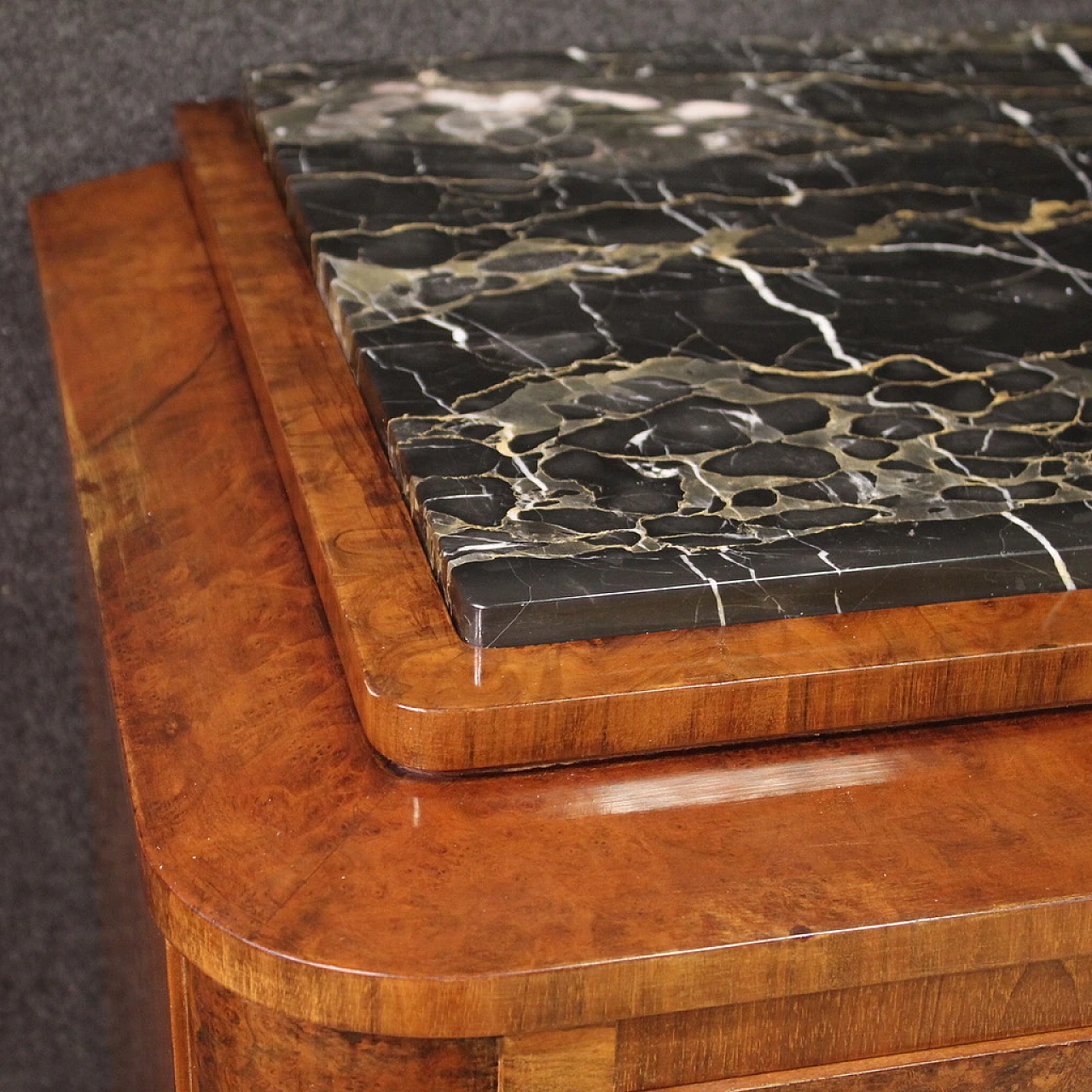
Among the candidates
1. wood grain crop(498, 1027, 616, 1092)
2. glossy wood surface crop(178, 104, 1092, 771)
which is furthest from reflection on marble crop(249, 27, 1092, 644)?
wood grain crop(498, 1027, 616, 1092)

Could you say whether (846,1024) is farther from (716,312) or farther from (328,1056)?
(716,312)

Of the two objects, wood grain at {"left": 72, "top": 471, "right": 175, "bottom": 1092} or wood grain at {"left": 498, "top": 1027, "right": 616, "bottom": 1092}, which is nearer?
wood grain at {"left": 498, "top": 1027, "right": 616, "bottom": 1092}

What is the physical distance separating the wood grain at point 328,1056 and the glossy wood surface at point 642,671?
76 millimetres

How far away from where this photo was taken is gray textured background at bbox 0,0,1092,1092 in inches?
34.1

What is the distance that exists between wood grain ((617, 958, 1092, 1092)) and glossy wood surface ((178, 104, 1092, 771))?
0.08 m

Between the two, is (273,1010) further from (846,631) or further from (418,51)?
(418,51)

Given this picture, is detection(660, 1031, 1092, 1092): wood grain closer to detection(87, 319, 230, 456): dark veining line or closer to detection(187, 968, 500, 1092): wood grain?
detection(187, 968, 500, 1092): wood grain

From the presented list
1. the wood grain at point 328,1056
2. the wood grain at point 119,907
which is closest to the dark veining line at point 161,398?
the wood grain at point 119,907

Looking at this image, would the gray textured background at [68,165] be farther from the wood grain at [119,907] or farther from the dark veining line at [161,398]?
the dark veining line at [161,398]

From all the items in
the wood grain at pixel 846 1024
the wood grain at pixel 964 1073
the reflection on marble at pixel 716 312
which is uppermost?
the reflection on marble at pixel 716 312

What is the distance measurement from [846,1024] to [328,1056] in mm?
144

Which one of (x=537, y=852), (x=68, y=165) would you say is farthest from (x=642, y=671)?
(x=68, y=165)

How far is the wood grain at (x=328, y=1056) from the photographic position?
1.33 ft

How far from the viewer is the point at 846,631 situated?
0.45 m
